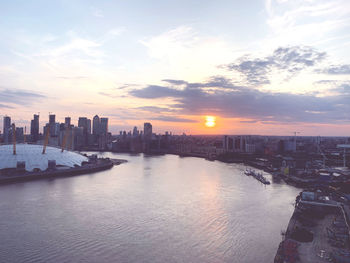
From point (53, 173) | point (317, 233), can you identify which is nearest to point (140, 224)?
point (317, 233)

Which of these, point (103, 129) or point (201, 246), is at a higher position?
point (103, 129)

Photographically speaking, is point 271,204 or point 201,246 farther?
point 271,204

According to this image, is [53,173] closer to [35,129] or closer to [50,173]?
[50,173]

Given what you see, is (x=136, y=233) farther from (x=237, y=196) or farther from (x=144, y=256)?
(x=237, y=196)

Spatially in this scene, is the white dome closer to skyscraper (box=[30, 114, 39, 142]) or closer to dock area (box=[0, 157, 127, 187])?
dock area (box=[0, 157, 127, 187])

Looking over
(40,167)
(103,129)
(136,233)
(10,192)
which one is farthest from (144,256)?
(103,129)

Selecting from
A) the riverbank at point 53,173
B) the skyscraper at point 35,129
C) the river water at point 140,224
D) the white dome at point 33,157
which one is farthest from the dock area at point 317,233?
the skyscraper at point 35,129

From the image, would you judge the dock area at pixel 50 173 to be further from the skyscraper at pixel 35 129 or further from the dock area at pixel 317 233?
the skyscraper at pixel 35 129

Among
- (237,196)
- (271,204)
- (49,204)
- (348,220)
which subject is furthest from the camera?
(237,196)

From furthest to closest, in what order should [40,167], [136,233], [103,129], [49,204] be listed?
[103,129] < [40,167] < [49,204] < [136,233]
